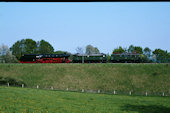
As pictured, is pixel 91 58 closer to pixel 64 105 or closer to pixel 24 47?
pixel 64 105

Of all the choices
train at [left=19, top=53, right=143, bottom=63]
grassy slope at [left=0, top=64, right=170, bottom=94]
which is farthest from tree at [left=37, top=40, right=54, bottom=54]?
grassy slope at [left=0, top=64, right=170, bottom=94]

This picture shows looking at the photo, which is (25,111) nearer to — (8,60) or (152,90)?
(152,90)

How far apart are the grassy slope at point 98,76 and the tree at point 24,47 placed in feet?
137

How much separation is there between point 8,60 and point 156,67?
2329 inches

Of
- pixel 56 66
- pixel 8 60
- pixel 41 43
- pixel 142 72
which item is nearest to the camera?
pixel 142 72

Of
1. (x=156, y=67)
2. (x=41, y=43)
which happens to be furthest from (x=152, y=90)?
(x=41, y=43)

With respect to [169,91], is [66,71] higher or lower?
higher

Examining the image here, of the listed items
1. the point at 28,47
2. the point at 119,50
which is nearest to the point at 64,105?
the point at 28,47

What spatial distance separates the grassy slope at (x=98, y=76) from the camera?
36350 mm

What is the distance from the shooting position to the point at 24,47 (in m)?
92.8

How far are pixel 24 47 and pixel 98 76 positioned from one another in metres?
62.0

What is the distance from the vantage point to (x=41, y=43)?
318 feet

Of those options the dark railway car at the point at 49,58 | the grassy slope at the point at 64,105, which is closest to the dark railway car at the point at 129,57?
the dark railway car at the point at 49,58

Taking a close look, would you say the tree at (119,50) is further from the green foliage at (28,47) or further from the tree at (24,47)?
the tree at (24,47)
